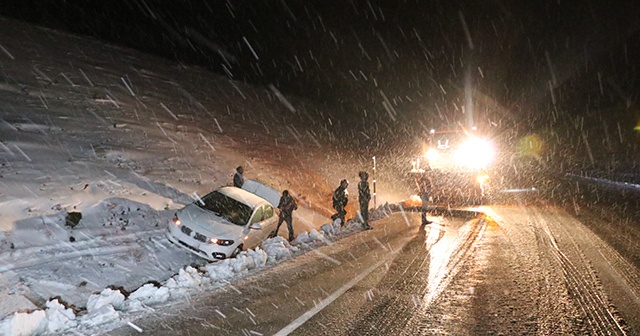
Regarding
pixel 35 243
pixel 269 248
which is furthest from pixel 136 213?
pixel 269 248

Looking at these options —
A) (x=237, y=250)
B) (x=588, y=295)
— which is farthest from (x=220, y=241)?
(x=588, y=295)

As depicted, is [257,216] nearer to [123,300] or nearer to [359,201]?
[359,201]

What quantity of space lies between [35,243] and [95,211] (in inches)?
83.7

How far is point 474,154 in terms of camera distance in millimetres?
17844

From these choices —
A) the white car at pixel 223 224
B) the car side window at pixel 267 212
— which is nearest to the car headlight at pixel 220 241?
the white car at pixel 223 224

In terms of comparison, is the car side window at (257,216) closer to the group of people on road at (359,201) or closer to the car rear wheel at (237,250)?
the car rear wheel at (237,250)

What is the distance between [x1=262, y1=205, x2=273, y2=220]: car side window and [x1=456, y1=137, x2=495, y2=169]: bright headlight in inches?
371

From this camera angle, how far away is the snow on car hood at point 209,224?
31.1ft

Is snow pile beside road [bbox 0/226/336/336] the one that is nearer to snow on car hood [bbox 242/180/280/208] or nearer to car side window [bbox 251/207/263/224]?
car side window [bbox 251/207/263/224]

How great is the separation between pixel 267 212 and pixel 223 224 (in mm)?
1706

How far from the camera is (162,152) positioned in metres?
17.9

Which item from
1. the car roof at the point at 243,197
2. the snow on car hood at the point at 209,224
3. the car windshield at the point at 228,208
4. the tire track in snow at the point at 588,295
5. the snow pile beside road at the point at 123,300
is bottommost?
the snow pile beside road at the point at 123,300

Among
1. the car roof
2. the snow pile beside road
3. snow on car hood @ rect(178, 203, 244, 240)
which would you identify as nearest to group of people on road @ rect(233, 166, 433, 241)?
the car roof

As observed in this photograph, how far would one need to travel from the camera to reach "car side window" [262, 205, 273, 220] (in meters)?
11.2
